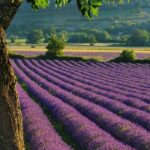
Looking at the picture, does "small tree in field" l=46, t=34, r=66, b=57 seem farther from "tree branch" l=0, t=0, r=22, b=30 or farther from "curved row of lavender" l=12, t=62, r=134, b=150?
"tree branch" l=0, t=0, r=22, b=30

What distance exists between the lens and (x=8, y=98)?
20.6 feet

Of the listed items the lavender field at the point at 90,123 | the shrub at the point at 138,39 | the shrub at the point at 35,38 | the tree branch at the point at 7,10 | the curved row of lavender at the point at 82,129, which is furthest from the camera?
the shrub at the point at 35,38

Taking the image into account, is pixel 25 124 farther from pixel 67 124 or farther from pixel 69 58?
pixel 69 58

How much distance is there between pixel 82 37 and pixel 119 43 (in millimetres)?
12762

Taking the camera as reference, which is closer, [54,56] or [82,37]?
[54,56]

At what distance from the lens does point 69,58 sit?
56.6 m

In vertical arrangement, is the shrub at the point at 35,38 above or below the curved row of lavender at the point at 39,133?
below

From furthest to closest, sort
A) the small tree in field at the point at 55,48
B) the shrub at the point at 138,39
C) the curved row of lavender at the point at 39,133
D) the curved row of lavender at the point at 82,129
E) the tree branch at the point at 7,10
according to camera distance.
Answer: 1. the shrub at the point at 138,39
2. the small tree in field at the point at 55,48
3. the curved row of lavender at the point at 82,129
4. the curved row of lavender at the point at 39,133
5. the tree branch at the point at 7,10

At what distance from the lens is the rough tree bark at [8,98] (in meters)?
6.10

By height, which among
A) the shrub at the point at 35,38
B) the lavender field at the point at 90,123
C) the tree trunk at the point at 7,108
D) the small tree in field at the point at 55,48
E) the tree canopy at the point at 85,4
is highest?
the tree canopy at the point at 85,4

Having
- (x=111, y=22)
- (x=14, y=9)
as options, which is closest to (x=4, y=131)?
(x=14, y=9)

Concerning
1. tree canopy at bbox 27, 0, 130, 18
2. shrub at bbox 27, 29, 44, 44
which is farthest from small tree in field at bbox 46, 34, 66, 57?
shrub at bbox 27, 29, 44, 44

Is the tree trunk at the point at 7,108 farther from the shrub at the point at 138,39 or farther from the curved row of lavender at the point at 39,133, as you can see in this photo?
the shrub at the point at 138,39

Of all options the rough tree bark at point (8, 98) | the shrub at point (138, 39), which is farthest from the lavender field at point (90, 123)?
the shrub at point (138, 39)
